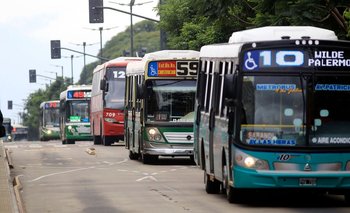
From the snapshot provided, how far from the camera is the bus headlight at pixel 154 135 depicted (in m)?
31.8

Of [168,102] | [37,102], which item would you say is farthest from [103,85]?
[37,102]

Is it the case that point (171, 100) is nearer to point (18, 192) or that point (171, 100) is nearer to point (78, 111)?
point (18, 192)

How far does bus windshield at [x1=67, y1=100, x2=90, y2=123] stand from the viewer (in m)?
62.2

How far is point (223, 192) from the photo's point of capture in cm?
2219

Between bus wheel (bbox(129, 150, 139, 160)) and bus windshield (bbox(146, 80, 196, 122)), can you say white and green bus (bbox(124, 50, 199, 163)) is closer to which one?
bus windshield (bbox(146, 80, 196, 122))

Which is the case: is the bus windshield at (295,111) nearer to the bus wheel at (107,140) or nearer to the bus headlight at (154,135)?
the bus headlight at (154,135)

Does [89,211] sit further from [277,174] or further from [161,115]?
[161,115]

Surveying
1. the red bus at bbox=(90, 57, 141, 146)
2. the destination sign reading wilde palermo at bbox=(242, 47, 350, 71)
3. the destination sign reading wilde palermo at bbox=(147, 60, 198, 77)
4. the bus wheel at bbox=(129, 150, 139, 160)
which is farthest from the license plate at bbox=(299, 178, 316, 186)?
the red bus at bbox=(90, 57, 141, 146)

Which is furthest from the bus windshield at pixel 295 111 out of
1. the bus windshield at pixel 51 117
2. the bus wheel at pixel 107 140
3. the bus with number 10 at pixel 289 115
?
the bus windshield at pixel 51 117

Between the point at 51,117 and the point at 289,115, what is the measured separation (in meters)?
65.1

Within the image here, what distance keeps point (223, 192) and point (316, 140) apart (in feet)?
13.6

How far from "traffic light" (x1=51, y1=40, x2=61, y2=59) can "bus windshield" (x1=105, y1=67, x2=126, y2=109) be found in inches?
1157

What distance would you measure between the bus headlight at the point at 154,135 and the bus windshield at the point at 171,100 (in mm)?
307

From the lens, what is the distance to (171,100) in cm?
3144
